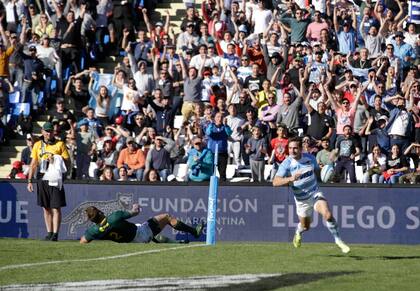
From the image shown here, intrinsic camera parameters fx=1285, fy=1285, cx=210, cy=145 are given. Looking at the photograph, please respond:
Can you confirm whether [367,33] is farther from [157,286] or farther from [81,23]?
[157,286]

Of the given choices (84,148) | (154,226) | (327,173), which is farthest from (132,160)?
(154,226)

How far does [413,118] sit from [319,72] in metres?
2.55

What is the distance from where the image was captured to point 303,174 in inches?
727

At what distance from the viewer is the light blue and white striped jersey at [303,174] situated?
1850 cm

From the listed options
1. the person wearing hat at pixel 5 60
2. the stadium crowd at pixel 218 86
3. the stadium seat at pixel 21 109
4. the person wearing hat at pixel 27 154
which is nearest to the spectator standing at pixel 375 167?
the stadium crowd at pixel 218 86

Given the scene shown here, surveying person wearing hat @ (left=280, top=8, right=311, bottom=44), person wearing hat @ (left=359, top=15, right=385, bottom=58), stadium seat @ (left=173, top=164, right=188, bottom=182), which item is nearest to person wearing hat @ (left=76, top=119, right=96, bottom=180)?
stadium seat @ (left=173, top=164, right=188, bottom=182)

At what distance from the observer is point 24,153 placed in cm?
2783

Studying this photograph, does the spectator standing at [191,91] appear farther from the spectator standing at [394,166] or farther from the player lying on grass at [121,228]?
the player lying on grass at [121,228]

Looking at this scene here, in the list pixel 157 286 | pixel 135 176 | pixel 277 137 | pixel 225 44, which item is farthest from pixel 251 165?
pixel 157 286

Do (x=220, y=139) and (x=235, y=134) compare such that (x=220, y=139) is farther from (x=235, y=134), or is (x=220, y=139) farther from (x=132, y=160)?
A: (x=132, y=160)

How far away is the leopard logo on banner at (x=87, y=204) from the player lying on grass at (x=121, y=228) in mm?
3558

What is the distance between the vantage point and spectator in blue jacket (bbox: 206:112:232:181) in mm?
25781

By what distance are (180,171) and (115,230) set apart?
5.63 meters

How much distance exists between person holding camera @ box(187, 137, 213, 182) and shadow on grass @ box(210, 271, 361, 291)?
9.40m
